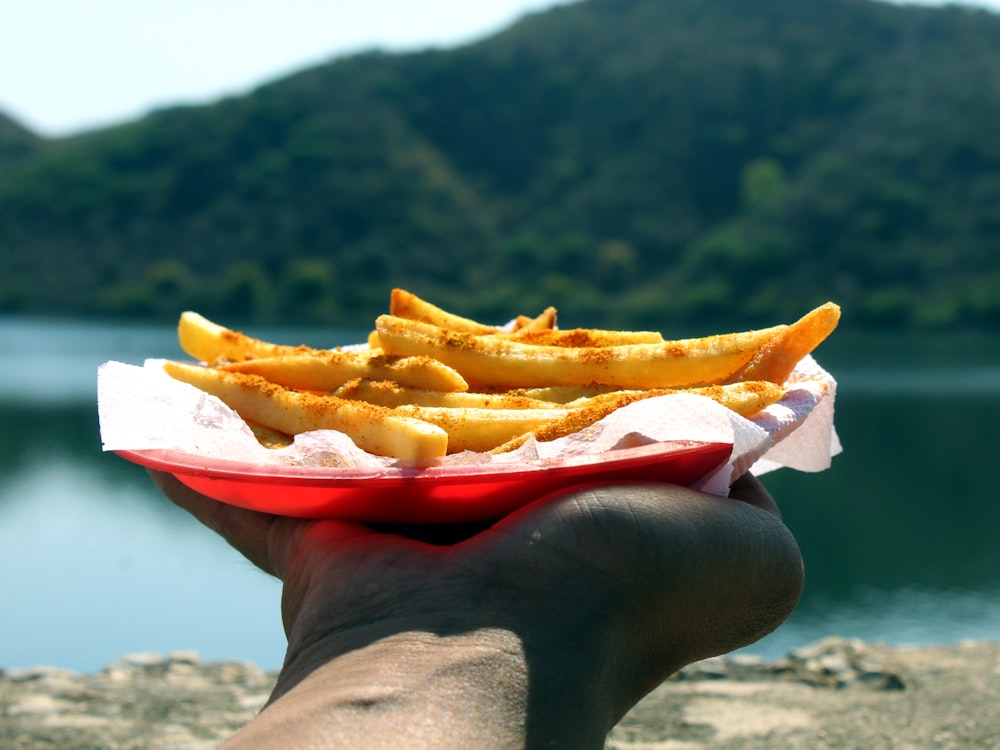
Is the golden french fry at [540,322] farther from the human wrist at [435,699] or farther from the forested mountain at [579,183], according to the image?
the forested mountain at [579,183]

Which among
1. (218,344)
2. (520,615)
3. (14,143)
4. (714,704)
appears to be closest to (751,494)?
(520,615)

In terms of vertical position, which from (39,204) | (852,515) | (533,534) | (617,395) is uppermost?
(39,204)

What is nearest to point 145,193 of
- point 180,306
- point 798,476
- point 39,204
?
point 39,204

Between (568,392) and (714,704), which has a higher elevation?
(568,392)

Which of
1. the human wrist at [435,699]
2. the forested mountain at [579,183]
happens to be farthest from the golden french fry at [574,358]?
the forested mountain at [579,183]

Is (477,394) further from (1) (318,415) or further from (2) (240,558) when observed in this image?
(2) (240,558)

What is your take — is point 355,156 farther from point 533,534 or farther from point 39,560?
point 533,534

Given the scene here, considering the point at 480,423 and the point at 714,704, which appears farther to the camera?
the point at 714,704
